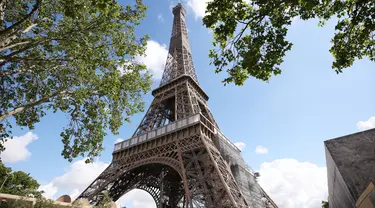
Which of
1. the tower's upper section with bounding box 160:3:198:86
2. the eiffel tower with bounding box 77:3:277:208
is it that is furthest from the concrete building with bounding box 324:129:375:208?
the tower's upper section with bounding box 160:3:198:86

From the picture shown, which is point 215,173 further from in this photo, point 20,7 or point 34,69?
point 20,7

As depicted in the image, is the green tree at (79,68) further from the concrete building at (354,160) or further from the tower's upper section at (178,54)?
the tower's upper section at (178,54)

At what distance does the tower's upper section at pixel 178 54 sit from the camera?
3506 centimetres

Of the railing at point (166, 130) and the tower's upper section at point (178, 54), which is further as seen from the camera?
the tower's upper section at point (178, 54)

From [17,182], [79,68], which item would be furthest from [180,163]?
[17,182]

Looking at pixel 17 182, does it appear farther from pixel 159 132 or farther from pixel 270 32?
pixel 270 32

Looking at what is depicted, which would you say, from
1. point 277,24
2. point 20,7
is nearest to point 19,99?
point 20,7

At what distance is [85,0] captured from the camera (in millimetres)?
9727

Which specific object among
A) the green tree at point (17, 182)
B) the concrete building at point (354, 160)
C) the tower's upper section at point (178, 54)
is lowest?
the concrete building at point (354, 160)

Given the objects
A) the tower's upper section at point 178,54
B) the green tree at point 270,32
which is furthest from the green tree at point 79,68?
the tower's upper section at point 178,54

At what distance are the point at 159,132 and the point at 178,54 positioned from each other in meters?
18.1

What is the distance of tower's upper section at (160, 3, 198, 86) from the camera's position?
115 feet

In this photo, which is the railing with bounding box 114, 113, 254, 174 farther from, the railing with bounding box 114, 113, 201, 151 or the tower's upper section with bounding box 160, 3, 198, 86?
the tower's upper section with bounding box 160, 3, 198, 86

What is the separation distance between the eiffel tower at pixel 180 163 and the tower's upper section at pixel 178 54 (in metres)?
1.31
